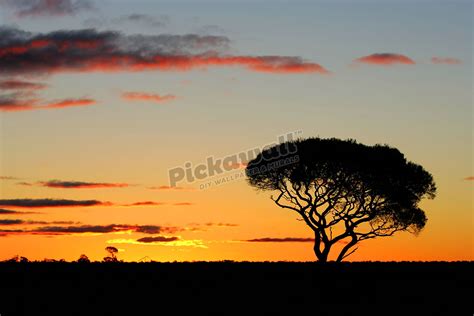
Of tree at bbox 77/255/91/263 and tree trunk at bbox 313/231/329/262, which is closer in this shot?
tree at bbox 77/255/91/263
